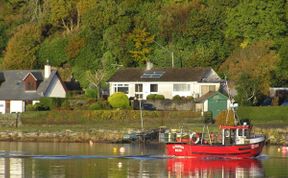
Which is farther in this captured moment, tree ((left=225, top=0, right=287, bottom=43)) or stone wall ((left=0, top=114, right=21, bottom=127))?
tree ((left=225, top=0, right=287, bottom=43))

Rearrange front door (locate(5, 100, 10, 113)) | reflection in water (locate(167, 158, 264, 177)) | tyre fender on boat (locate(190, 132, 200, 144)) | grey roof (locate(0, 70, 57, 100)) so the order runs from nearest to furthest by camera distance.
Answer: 1. reflection in water (locate(167, 158, 264, 177))
2. tyre fender on boat (locate(190, 132, 200, 144))
3. front door (locate(5, 100, 10, 113))
4. grey roof (locate(0, 70, 57, 100))

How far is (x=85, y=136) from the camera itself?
79562 mm

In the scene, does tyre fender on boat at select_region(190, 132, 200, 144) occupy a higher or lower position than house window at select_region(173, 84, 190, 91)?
lower

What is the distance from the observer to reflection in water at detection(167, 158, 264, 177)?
53656mm

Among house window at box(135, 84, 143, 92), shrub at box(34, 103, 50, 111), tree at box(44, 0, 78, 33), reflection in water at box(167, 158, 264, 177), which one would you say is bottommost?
reflection in water at box(167, 158, 264, 177)

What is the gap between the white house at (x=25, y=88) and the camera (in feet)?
314

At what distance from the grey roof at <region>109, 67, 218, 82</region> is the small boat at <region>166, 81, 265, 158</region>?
111 feet

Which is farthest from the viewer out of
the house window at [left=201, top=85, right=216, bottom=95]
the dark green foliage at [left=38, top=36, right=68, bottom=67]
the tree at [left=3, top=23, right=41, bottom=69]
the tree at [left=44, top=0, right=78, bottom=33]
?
the tree at [left=44, top=0, right=78, bottom=33]

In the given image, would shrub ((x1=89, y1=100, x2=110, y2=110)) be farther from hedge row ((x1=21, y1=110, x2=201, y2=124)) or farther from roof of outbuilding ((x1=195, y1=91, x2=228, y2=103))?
roof of outbuilding ((x1=195, y1=91, x2=228, y2=103))

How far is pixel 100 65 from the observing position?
111875 mm

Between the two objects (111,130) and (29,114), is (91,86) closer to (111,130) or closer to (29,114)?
(29,114)

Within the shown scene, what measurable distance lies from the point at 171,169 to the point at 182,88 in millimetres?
41625

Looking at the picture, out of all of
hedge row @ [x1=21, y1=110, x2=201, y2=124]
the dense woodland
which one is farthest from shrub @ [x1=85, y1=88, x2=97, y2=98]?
hedge row @ [x1=21, y1=110, x2=201, y2=124]

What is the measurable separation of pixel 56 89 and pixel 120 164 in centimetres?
4121
